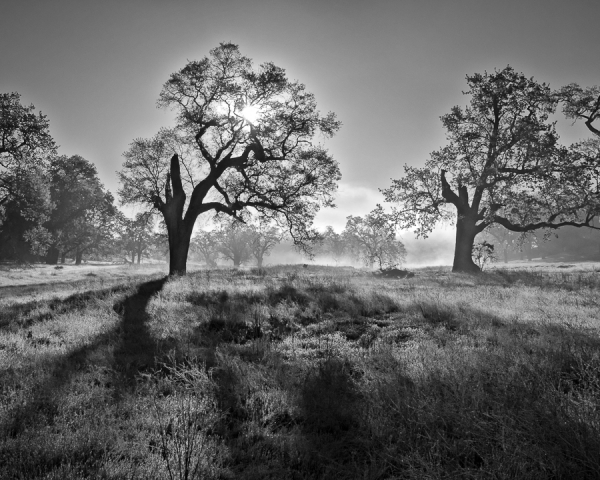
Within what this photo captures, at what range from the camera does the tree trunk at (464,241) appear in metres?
22.8

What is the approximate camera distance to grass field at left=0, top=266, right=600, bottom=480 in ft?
8.61

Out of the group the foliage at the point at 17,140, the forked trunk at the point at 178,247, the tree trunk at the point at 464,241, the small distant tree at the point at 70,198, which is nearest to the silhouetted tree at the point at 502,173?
the tree trunk at the point at 464,241

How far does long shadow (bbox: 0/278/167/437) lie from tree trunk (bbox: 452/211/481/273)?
21.0 m

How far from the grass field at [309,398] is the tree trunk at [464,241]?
16.2 metres

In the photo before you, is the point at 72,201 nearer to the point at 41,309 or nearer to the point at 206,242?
the point at 206,242

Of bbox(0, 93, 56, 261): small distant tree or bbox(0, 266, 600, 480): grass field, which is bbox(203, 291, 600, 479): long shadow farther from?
bbox(0, 93, 56, 261): small distant tree

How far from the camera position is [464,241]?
2302cm

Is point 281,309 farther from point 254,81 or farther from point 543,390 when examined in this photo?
point 254,81

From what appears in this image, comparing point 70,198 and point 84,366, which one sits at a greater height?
point 70,198

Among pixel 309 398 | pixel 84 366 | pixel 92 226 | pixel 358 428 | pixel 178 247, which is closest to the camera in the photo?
pixel 358 428

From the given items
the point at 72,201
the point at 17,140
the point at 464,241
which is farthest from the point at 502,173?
the point at 72,201

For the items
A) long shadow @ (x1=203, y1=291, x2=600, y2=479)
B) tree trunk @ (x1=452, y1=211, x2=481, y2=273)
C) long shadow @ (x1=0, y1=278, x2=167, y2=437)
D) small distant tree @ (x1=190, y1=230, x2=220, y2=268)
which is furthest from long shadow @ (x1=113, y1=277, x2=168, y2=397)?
small distant tree @ (x1=190, y1=230, x2=220, y2=268)

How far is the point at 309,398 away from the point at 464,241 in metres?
22.4

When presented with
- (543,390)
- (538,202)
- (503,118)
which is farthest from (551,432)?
(503,118)
